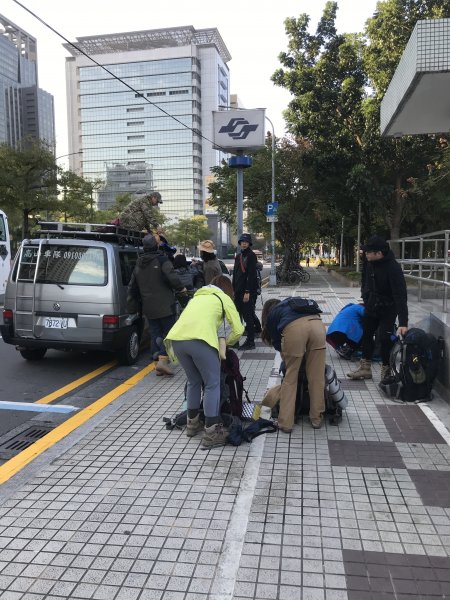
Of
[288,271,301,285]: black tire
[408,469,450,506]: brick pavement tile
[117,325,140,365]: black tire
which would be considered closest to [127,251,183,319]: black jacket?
[117,325,140,365]: black tire

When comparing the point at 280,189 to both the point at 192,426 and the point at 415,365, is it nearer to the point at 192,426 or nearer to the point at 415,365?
the point at 415,365

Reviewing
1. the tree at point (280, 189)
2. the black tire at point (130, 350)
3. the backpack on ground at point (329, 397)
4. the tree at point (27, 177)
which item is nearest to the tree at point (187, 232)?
the tree at point (27, 177)

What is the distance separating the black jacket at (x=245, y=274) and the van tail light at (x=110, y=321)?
2.25m

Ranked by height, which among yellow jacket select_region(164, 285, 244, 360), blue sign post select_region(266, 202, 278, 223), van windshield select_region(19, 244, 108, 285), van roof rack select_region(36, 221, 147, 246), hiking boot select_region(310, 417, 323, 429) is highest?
blue sign post select_region(266, 202, 278, 223)

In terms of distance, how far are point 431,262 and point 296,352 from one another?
10.3 feet

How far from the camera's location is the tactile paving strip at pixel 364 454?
12.3 feet

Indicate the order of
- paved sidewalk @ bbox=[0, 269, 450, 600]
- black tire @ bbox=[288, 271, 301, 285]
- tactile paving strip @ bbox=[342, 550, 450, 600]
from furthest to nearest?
black tire @ bbox=[288, 271, 301, 285]
paved sidewalk @ bbox=[0, 269, 450, 600]
tactile paving strip @ bbox=[342, 550, 450, 600]

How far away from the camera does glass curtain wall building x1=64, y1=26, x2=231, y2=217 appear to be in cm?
11575

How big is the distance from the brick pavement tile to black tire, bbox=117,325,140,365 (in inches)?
175

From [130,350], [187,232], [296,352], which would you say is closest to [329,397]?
[296,352]

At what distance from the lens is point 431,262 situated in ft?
21.1

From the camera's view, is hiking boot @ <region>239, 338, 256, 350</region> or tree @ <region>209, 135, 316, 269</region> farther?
tree @ <region>209, 135, 316, 269</region>

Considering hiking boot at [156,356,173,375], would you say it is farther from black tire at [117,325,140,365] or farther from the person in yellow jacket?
the person in yellow jacket

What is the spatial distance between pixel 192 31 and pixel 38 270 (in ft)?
431
